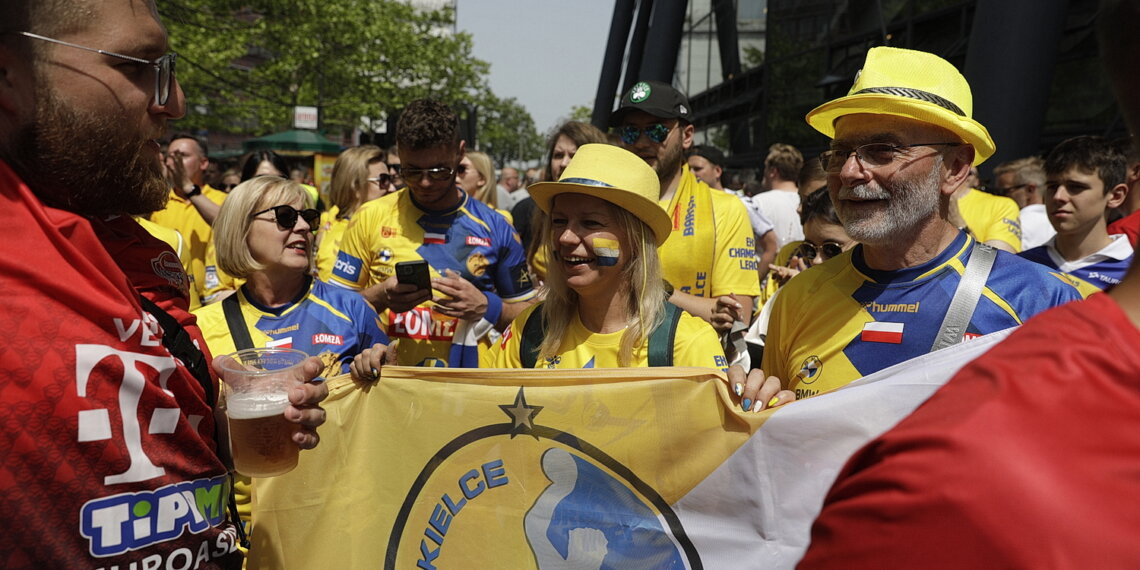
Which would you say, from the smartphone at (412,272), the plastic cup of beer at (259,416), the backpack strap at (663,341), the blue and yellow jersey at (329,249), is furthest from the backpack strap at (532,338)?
the blue and yellow jersey at (329,249)

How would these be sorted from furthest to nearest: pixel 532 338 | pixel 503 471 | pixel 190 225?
pixel 190 225
pixel 532 338
pixel 503 471

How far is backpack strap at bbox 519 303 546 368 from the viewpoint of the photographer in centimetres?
323

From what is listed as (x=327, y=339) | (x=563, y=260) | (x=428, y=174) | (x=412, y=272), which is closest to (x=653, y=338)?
(x=563, y=260)

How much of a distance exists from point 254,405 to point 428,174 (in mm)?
2968

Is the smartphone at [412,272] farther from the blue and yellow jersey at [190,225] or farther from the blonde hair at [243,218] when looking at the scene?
the blue and yellow jersey at [190,225]

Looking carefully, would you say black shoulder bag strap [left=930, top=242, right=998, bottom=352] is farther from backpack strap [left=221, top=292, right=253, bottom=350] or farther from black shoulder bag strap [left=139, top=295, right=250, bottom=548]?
backpack strap [left=221, top=292, right=253, bottom=350]

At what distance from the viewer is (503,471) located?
261cm

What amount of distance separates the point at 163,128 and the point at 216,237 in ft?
6.89

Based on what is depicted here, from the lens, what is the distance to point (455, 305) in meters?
4.03

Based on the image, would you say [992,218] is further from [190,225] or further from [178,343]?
[190,225]

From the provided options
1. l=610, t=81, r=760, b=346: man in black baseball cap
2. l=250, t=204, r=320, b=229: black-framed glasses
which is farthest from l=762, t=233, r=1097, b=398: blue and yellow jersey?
l=250, t=204, r=320, b=229: black-framed glasses

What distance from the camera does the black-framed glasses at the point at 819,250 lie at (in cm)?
452

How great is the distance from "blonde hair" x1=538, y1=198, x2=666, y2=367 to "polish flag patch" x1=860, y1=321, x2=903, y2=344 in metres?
0.78

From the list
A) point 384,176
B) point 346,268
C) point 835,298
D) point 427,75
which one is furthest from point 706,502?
Result: point 427,75
